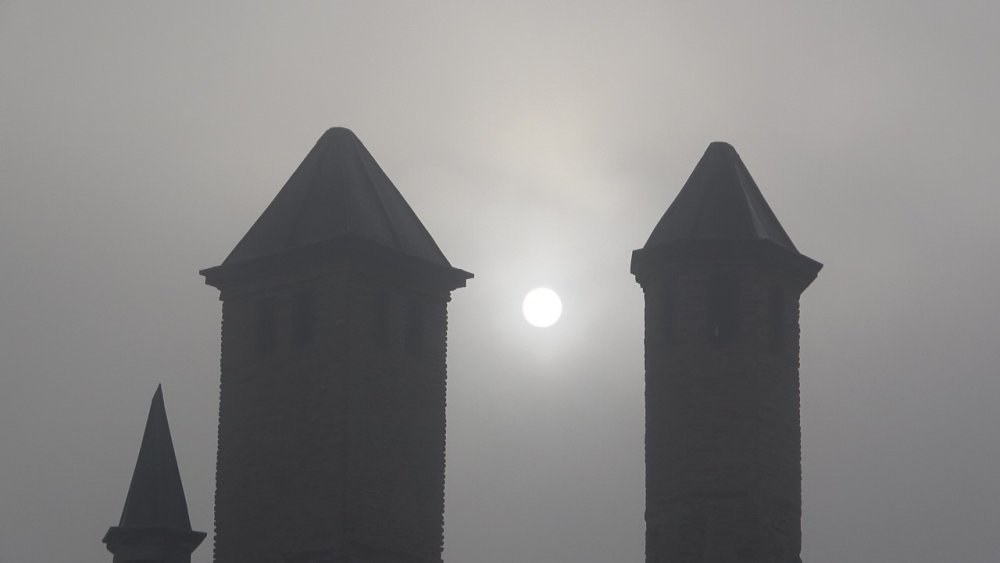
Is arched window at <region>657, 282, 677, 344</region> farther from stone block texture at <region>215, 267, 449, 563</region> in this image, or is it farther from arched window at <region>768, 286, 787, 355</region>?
stone block texture at <region>215, 267, 449, 563</region>

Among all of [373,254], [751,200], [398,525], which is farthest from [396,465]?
[751,200]

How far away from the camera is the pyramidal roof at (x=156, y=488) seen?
146 ft

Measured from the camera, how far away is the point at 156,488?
1759 inches

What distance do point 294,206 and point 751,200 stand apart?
9.17m

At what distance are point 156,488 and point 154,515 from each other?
595 mm

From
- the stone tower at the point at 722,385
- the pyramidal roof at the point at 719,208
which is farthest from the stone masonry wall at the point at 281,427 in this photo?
the pyramidal roof at the point at 719,208

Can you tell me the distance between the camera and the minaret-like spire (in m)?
44.2

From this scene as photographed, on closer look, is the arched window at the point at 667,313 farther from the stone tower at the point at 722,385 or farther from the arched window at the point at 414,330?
the arched window at the point at 414,330

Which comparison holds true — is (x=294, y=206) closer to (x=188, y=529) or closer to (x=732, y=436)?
(x=188, y=529)

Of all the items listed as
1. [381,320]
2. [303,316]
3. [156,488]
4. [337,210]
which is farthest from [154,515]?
[337,210]

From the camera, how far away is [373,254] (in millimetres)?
42031

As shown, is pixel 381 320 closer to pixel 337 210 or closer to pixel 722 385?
pixel 337 210

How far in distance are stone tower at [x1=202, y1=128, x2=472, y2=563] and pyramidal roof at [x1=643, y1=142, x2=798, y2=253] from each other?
443 centimetres

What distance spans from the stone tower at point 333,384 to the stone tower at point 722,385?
424cm
